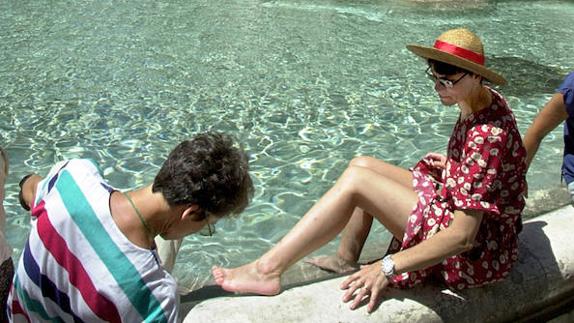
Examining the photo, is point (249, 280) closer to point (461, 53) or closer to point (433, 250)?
point (433, 250)

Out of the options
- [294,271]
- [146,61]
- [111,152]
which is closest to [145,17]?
[146,61]

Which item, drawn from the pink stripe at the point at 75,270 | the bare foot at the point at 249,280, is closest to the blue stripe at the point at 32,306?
the pink stripe at the point at 75,270

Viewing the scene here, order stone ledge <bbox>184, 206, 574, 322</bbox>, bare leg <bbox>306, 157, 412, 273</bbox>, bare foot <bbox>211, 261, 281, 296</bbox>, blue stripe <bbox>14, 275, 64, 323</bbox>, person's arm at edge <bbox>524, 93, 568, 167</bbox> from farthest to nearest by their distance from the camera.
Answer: person's arm at edge <bbox>524, 93, 568, 167</bbox> < bare leg <bbox>306, 157, 412, 273</bbox> < bare foot <bbox>211, 261, 281, 296</bbox> < stone ledge <bbox>184, 206, 574, 322</bbox> < blue stripe <bbox>14, 275, 64, 323</bbox>

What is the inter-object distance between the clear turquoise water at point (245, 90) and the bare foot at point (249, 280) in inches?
38.4

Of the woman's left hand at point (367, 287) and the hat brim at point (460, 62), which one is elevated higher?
the hat brim at point (460, 62)

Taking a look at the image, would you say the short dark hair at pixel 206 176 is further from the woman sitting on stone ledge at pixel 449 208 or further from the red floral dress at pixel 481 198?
the red floral dress at pixel 481 198

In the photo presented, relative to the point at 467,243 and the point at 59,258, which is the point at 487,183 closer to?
the point at 467,243

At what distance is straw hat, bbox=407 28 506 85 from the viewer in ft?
8.56

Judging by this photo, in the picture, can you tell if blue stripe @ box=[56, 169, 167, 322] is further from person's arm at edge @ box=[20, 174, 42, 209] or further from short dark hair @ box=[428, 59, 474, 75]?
short dark hair @ box=[428, 59, 474, 75]

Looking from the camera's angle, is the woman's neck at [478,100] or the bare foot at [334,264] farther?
the bare foot at [334,264]

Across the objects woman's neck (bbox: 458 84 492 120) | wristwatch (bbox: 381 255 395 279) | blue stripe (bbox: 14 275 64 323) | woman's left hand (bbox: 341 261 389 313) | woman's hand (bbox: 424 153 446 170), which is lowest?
woman's left hand (bbox: 341 261 389 313)

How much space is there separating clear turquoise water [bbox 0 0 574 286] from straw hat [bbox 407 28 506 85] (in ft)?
6.95

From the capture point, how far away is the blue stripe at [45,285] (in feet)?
6.66

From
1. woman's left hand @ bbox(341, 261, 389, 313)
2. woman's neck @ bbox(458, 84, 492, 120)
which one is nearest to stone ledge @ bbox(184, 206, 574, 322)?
woman's left hand @ bbox(341, 261, 389, 313)
